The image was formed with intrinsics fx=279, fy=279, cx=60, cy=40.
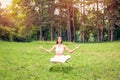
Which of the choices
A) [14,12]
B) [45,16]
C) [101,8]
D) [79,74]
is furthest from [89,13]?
[79,74]

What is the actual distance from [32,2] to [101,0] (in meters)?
12.3

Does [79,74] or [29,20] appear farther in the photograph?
[29,20]

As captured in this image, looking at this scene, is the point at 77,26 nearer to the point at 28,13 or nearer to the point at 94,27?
the point at 94,27

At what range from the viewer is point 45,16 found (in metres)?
49.3

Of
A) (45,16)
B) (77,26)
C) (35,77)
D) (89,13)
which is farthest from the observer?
(77,26)

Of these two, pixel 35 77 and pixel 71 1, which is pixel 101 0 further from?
pixel 35 77

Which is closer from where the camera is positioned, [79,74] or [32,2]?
[79,74]

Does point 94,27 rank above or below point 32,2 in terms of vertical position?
below

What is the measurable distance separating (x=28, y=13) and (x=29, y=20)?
160 cm

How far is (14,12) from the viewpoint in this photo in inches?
2344

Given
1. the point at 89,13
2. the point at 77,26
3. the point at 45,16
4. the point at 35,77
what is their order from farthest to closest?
1. the point at 77,26
2. the point at 89,13
3. the point at 45,16
4. the point at 35,77

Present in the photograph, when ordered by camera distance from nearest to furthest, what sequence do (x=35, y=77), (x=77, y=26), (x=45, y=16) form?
1. (x=35, y=77)
2. (x=45, y=16)
3. (x=77, y=26)

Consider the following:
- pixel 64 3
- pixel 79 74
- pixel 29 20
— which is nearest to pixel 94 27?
pixel 64 3

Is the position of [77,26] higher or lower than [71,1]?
lower
